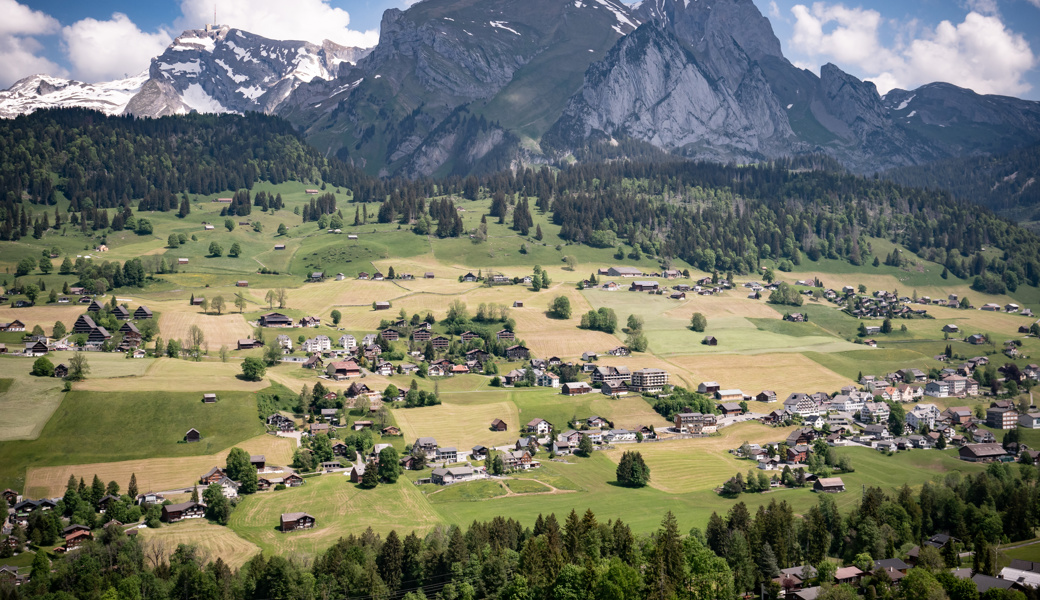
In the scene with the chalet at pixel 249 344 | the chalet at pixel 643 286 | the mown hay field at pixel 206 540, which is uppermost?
the chalet at pixel 643 286

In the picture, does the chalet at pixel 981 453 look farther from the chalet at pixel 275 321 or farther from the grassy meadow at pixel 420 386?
the chalet at pixel 275 321

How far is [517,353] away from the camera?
136750mm

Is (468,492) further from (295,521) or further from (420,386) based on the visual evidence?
(420,386)

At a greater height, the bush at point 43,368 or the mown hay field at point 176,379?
the bush at point 43,368

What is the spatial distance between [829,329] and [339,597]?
423ft

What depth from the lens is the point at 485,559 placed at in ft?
213

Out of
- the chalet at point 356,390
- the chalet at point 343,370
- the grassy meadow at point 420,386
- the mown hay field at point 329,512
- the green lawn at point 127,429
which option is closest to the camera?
the mown hay field at point 329,512

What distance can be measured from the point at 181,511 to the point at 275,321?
6635cm

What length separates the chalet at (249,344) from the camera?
127125mm

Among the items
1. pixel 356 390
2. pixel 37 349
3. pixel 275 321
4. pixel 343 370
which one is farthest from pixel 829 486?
pixel 37 349

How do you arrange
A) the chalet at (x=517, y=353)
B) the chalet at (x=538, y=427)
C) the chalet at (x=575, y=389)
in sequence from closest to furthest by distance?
the chalet at (x=538, y=427)
the chalet at (x=575, y=389)
the chalet at (x=517, y=353)

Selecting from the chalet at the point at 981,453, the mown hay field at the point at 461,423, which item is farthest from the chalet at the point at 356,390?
the chalet at the point at 981,453

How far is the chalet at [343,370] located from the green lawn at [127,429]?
19613mm

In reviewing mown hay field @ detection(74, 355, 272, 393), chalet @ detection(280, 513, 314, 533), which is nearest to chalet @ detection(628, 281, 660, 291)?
mown hay field @ detection(74, 355, 272, 393)
